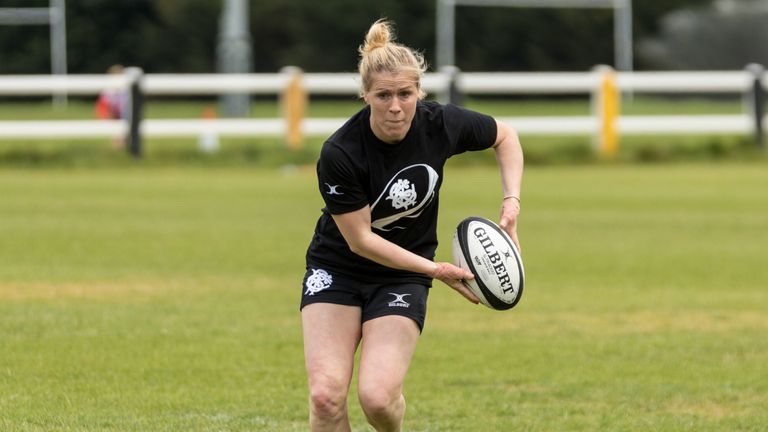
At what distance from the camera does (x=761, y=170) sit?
82.9ft

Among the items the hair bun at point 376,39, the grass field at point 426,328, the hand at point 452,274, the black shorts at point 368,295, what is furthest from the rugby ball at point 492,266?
the grass field at point 426,328

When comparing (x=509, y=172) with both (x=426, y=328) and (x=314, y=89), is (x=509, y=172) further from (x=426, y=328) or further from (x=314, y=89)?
(x=314, y=89)

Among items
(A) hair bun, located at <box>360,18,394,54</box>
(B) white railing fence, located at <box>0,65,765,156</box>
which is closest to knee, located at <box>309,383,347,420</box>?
(A) hair bun, located at <box>360,18,394,54</box>

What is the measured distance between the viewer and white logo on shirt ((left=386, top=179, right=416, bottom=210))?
21.0 feet

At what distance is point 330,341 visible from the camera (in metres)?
6.36

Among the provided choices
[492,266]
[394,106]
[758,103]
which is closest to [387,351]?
[492,266]

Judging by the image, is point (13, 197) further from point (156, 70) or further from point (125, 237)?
point (156, 70)

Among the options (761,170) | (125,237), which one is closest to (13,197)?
(125,237)

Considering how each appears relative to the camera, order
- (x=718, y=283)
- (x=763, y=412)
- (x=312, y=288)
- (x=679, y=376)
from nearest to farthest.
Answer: (x=312, y=288) < (x=763, y=412) < (x=679, y=376) < (x=718, y=283)

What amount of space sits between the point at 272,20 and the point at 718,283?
40699mm

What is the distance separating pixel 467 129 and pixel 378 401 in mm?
1335

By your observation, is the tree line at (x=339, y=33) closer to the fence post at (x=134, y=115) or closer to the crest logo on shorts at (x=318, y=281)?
the fence post at (x=134, y=115)


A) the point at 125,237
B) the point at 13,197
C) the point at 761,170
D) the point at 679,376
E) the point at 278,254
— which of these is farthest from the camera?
the point at 761,170

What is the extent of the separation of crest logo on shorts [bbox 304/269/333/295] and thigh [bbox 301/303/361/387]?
0.26 ft
